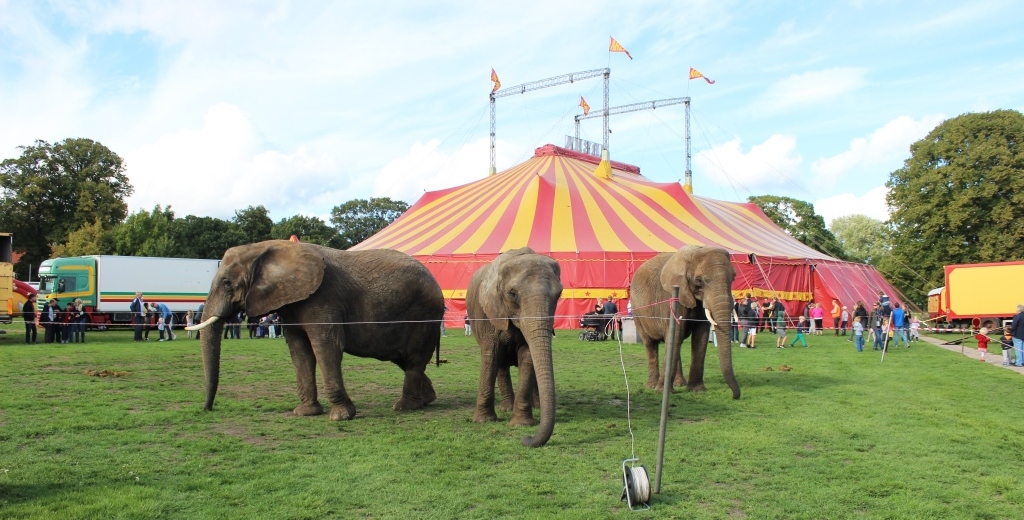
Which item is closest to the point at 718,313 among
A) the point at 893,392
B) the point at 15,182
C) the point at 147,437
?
the point at 893,392

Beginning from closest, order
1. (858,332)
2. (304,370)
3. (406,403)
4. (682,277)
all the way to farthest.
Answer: (304,370) < (406,403) < (682,277) < (858,332)

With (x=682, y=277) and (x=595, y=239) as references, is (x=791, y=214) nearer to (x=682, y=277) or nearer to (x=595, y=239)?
(x=595, y=239)

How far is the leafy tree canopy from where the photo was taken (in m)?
60.8

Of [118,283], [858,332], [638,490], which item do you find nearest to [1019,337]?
[858,332]

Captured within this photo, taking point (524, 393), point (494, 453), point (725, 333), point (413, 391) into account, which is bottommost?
point (494, 453)

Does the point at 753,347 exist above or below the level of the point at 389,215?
below

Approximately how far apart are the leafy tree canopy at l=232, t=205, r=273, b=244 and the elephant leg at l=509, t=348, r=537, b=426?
184 feet

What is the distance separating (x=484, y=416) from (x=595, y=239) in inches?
734

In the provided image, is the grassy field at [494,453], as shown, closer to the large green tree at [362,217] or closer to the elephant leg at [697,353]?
the elephant leg at [697,353]

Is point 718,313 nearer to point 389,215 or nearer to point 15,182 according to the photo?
point 15,182

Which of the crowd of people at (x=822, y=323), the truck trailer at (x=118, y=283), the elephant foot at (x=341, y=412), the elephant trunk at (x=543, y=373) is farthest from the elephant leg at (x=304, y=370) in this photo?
the truck trailer at (x=118, y=283)

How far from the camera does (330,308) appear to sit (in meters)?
8.85

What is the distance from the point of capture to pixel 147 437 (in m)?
7.35

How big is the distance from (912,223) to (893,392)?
30482 millimetres
